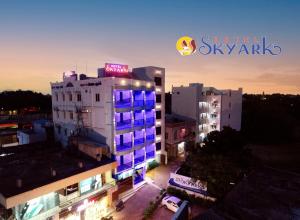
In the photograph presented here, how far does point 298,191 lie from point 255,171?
2.87 meters

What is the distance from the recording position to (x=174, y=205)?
23.5 metres

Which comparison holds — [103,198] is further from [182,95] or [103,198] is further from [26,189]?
[182,95]

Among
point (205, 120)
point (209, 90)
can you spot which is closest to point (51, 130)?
point (205, 120)

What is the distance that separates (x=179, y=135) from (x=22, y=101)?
268 feet

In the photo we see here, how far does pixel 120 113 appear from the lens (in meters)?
30.3

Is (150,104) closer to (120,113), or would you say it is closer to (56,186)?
(120,113)

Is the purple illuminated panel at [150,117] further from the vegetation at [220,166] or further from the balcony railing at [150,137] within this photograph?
the vegetation at [220,166]

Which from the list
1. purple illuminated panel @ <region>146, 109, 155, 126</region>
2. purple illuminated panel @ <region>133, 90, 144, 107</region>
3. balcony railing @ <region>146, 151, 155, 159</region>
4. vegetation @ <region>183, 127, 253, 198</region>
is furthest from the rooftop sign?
vegetation @ <region>183, 127, 253, 198</region>

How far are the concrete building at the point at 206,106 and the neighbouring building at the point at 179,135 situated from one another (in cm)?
223

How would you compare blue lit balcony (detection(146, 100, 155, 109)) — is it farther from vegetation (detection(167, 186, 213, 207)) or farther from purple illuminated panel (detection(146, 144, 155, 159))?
vegetation (detection(167, 186, 213, 207))

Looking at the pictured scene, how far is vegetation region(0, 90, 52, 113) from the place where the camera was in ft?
295

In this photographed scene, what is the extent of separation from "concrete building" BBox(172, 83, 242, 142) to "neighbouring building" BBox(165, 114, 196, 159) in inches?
87.8

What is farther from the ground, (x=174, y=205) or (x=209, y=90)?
(x=209, y=90)

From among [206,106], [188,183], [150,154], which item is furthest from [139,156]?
[206,106]
